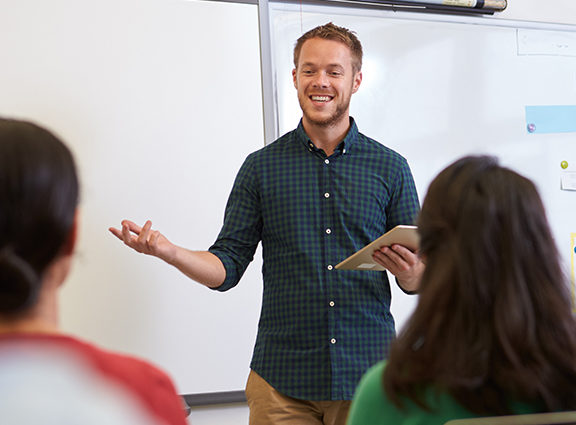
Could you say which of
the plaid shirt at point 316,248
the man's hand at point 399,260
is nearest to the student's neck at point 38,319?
the man's hand at point 399,260

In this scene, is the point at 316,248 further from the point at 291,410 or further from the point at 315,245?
the point at 291,410

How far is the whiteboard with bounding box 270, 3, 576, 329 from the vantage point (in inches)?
107

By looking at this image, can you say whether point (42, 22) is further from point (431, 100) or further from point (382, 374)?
point (382, 374)

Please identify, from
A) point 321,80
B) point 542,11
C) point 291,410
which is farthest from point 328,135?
point 542,11

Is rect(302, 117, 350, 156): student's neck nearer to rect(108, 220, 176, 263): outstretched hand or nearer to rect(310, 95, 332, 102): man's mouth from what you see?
rect(310, 95, 332, 102): man's mouth

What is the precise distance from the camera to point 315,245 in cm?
195

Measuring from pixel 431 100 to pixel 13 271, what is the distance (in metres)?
2.30

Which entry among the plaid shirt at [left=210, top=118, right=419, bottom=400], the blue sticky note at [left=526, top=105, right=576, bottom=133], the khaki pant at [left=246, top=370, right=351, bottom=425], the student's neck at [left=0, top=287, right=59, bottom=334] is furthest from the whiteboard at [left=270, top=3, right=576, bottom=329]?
the student's neck at [left=0, top=287, right=59, bottom=334]

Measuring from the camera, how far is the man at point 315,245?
6.08ft

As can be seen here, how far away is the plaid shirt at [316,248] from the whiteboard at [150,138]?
409 millimetres

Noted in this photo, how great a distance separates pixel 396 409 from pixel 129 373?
36 cm

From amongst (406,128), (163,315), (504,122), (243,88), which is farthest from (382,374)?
(504,122)

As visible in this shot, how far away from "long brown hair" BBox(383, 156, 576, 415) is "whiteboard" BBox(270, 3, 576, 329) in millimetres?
1696

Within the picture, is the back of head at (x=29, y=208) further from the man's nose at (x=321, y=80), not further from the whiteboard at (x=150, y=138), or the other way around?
the whiteboard at (x=150, y=138)
